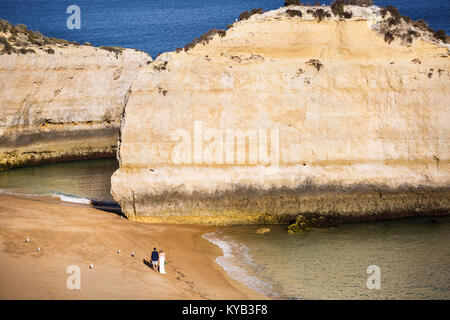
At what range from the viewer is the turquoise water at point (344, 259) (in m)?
19.1

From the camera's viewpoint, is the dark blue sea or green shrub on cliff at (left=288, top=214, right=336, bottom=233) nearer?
green shrub on cliff at (left=288, top=214, right=336, bottom=233)

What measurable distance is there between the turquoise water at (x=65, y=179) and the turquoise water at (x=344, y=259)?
956cm

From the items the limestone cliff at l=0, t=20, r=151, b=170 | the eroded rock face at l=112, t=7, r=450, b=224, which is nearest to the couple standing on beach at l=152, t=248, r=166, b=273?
the eroded rock face at l=112, t=7, r=450, b=224

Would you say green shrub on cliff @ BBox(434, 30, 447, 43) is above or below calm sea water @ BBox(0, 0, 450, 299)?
above

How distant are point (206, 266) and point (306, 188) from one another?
565cm

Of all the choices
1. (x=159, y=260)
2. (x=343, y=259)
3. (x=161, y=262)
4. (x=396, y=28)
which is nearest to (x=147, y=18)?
(x=396, y=28)

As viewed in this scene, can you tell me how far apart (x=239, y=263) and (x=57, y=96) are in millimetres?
21046

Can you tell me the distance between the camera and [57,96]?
126 ft

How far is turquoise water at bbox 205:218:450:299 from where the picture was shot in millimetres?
19109

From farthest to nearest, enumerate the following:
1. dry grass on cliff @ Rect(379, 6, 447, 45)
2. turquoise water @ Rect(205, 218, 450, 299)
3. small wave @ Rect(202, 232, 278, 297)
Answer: dry grass on cliff @ Rect(379, 6, 447, 45)
small wave @ Rect(202, 232, 278, 297)
turquoise water @ Rect(205, 218, 450, 299)

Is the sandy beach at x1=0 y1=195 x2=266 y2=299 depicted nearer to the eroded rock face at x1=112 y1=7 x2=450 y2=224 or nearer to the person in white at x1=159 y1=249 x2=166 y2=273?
the person in white at x1=159 y1=249 x2=166 y2=273

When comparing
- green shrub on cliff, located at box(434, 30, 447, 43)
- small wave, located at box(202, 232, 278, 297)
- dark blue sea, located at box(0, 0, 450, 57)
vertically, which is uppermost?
dark blue sea, located at box(0, 0, 450, 57)

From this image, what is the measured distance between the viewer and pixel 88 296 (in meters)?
16.9

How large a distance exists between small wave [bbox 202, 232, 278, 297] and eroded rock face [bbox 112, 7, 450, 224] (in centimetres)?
178
